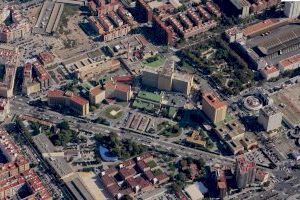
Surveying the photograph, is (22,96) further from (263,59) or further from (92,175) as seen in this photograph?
(263,59)

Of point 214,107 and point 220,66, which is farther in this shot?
point 220,66

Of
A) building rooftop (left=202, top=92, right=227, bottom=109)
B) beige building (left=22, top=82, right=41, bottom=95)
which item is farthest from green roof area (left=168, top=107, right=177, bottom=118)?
beige building (left=22, top=82, right=41, bottom=95)

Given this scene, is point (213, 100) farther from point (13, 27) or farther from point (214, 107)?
point (13, 27)

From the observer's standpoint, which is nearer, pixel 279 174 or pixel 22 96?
pixel 279 174

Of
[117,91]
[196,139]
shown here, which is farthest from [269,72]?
[117,91]

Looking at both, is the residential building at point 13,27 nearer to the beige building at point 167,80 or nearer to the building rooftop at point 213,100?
the beige building at point 167,80

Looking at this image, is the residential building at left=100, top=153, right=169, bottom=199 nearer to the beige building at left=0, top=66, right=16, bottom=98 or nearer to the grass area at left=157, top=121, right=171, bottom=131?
the grass area at left=157, top=121, right=171, bottom=131

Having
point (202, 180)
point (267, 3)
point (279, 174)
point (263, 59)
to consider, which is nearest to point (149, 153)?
point (202, 180)

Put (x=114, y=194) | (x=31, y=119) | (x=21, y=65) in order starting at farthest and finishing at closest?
(x=21, y=65)
(x=31, y=119)
(x=114, y=194)
